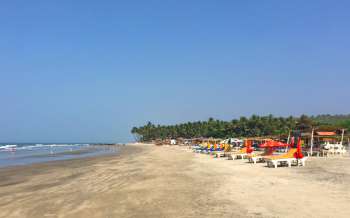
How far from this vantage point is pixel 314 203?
979 cm

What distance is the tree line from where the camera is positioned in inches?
3103

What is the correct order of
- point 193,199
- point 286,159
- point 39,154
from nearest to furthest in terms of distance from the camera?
point 193,199
point 286,159
point 39,154

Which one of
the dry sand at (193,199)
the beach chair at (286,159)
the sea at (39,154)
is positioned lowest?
the sea at (39,154)

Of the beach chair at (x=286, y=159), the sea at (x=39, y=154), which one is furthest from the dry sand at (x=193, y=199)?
the sea at (x=39, y=154)

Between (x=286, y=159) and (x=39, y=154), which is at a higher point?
(x=286, y=159)

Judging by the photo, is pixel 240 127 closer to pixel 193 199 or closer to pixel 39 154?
pixel 39 154

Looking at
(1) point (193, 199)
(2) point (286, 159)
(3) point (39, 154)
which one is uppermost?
(2) point (286, 159)

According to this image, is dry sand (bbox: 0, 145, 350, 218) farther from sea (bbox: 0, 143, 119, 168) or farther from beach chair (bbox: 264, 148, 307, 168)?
sea (bbox: 0, 143, 119, 168)

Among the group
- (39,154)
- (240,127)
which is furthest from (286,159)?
(240,127)

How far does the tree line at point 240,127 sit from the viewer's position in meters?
78.8

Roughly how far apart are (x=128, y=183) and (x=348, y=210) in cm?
943

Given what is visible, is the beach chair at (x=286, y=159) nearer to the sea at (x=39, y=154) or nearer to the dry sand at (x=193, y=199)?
the dry sand at (x=193, y=199)

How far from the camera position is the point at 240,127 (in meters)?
91.4

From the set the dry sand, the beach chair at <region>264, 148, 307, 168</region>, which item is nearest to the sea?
the dry sand
